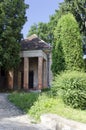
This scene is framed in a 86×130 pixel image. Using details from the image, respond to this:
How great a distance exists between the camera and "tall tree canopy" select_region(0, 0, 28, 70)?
27.2 meters

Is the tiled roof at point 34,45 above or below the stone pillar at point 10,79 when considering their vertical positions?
above

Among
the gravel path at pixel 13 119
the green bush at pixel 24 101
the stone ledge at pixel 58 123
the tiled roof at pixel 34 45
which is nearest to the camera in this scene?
the stone ledge at pixel 58 123

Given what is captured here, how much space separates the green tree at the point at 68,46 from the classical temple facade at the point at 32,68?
12.8 metres

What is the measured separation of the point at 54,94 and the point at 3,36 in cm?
1273

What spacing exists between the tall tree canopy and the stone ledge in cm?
1546

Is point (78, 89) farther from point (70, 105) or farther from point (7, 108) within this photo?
point (7, 108)

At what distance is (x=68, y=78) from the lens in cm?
1429

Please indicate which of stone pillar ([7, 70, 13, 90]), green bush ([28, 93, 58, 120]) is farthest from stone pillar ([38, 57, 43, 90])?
green bush ([28, 93, 58, 120])

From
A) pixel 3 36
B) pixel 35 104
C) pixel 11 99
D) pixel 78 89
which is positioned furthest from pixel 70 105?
pixel 3 36

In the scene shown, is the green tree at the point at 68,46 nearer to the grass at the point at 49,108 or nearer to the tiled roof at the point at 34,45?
the grass at the point at 49,108

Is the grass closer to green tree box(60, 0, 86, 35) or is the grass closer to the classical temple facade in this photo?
the classical temple facade

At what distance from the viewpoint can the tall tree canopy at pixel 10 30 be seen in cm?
2722

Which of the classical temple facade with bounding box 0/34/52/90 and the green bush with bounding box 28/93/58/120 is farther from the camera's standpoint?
the classical temple facade with bounding box 0/34/52/90

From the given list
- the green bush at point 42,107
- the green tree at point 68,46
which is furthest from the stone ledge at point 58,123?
the green tree at point 68,46
